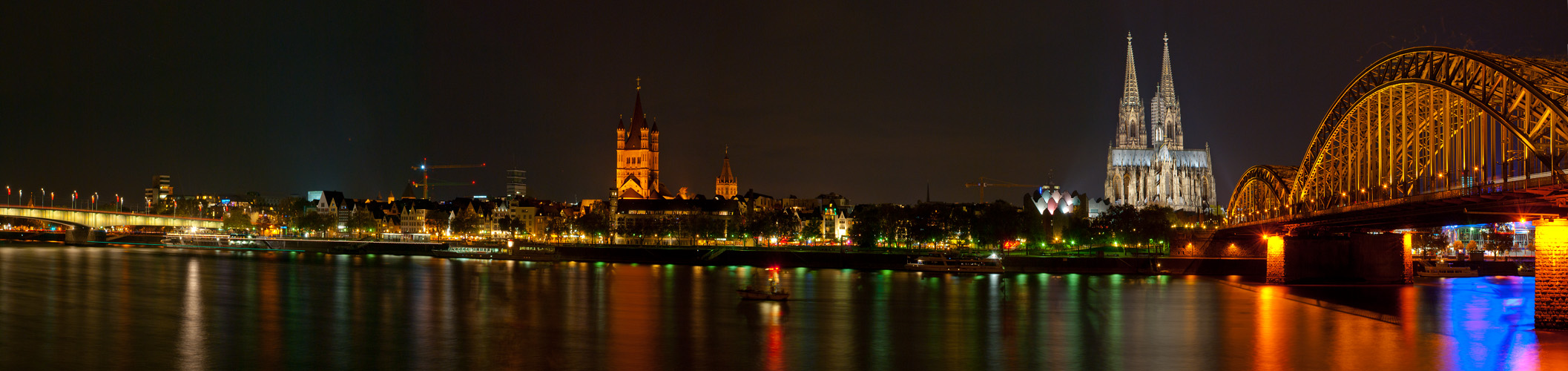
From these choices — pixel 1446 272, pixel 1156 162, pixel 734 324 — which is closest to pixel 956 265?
pixel 1446 272

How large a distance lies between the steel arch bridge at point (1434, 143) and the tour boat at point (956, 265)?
21006 mm

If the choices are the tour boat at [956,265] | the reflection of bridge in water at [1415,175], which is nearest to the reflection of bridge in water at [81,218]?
the tour boat at [956,265]

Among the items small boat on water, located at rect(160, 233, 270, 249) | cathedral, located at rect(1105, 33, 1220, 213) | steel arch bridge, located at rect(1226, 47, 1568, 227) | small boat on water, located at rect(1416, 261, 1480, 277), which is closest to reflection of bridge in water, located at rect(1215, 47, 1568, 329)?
steel arch bridge, located at rect(1226, 47, 1568, 227)

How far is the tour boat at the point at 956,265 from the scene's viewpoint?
290ft

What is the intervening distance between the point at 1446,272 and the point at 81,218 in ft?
512

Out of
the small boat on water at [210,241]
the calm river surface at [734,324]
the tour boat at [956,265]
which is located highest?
the small boat on water at [210,241]

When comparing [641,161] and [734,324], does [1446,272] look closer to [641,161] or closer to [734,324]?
[734,324]

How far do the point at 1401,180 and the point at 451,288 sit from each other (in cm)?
5058

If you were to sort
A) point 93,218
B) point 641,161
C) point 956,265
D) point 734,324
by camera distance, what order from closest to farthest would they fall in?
point 734,324 → point 956,265 → point 93,218 → point 641,161

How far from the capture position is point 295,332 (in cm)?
4219

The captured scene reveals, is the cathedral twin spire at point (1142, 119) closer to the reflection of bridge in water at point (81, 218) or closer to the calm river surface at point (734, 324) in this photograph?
the calm river surface at point (734, 324)

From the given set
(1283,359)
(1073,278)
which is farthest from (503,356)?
(1073,278)

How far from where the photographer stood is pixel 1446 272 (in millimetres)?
89188

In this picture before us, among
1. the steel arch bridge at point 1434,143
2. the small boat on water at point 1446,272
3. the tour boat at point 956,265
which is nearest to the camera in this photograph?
the steel arch bridge at point 1434,143
